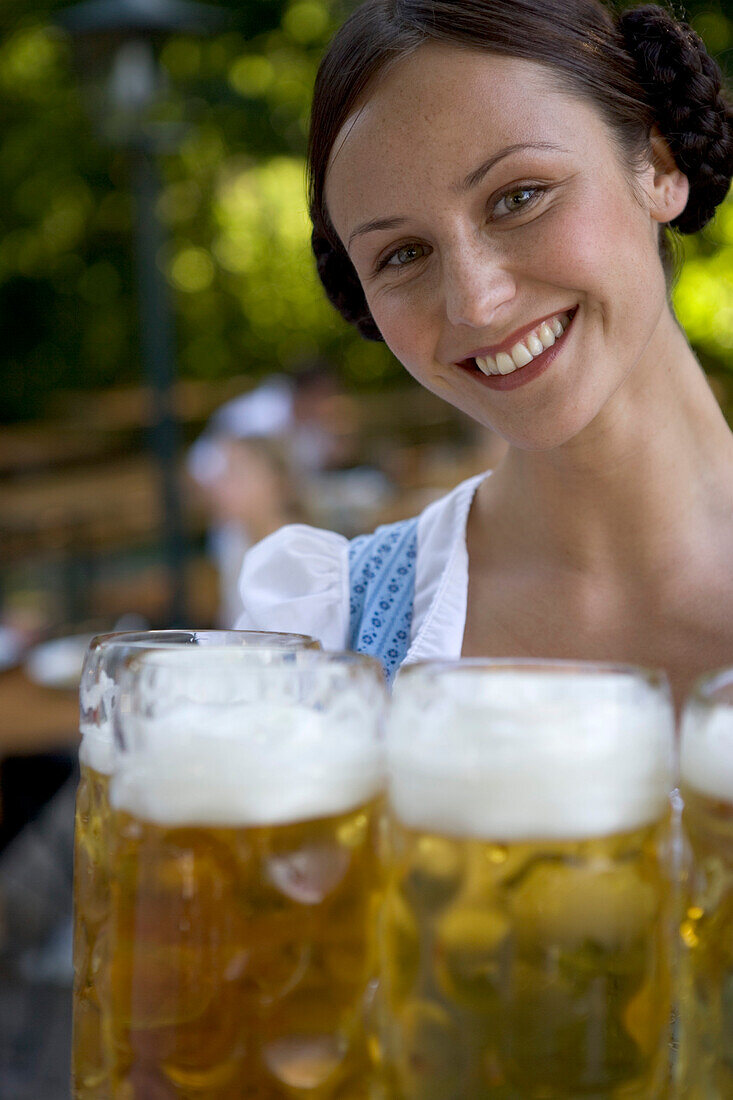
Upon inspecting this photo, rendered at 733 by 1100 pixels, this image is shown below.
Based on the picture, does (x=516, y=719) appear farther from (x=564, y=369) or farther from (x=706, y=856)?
(x=564, y=369)

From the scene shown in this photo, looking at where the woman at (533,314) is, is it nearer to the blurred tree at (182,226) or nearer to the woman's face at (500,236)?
the woman's face at (500,236)

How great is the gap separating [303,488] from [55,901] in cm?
173

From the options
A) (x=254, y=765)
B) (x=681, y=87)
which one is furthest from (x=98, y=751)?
(x=681, y=87)

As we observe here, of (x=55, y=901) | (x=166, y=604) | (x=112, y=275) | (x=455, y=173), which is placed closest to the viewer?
(x=455, y=173)

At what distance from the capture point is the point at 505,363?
3.50ft

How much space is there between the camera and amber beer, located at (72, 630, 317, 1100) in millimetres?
637

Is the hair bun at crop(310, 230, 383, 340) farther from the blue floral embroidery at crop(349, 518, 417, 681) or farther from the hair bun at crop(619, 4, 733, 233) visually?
the hair bun at crop(619, 4, 733, 233)

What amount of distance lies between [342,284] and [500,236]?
49cm

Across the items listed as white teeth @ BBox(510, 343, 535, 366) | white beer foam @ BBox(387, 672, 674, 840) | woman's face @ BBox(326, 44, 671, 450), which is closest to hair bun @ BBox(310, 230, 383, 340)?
woman's face @ BBox(326, 44, 671, 450)

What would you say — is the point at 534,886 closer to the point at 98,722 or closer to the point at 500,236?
the point at 98,722

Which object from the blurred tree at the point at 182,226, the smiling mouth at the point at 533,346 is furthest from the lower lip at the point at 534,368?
the blurred tree at the point at 182,226

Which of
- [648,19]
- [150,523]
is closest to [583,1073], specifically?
[648,19]

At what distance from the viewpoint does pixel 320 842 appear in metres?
0.56

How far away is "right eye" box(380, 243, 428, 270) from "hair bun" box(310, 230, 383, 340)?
292 millimetres
